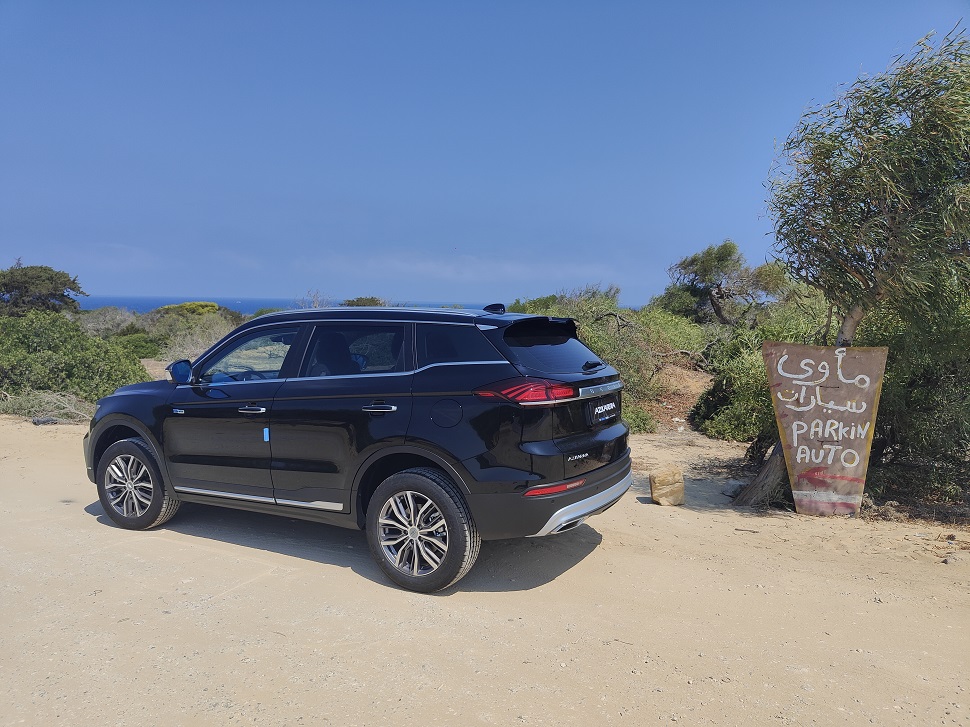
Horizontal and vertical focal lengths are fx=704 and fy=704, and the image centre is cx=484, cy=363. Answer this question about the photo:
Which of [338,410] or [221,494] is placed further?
[221,494]

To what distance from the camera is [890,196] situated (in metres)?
6.29

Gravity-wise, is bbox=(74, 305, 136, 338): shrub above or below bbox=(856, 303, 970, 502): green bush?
above

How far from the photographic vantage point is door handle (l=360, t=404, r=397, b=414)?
15.6 feet

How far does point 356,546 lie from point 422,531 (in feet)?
4.21

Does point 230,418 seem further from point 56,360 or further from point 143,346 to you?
point 143,346

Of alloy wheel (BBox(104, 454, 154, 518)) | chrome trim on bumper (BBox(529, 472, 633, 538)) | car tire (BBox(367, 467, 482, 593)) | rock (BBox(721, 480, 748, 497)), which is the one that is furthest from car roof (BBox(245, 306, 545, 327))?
rock (BBox(721, 480, 748, 497))

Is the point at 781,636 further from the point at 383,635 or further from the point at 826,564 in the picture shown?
the point at 383,635

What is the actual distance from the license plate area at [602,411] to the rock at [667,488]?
7.66 ft

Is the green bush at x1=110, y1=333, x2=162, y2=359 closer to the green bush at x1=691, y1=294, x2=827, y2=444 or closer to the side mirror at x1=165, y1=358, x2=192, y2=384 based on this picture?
the green bush at x1=691, y1=294, x2=827, y2=444

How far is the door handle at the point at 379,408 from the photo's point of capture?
15.6 feet

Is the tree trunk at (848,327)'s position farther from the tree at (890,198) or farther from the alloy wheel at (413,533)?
the alloy wheel at (413,533)

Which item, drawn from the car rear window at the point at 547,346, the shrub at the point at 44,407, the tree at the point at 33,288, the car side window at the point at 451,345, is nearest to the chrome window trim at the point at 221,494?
the car side window at the point at 451,345

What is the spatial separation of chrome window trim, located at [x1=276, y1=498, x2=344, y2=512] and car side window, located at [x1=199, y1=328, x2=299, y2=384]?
3.15 ft

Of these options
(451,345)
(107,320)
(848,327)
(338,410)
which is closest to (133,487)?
(338,410)
